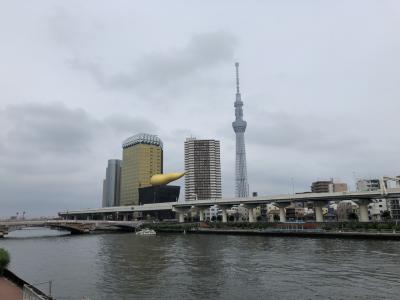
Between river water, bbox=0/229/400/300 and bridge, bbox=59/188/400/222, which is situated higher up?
bridge, bbox=59/188/400/222

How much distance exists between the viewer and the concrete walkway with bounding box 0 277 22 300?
76.8 feet

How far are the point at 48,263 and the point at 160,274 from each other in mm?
20749

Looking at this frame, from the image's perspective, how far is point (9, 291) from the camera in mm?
25281

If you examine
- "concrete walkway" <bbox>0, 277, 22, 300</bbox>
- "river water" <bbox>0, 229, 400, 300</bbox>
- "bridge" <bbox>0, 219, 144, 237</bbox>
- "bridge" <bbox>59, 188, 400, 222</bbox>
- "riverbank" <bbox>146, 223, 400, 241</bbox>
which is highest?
"bridge" <bbox>59, 188, 400, 222</bbox>

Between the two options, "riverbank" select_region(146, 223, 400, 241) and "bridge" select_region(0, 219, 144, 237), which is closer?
"riverbank" select_region(146, 223, 400, 241)

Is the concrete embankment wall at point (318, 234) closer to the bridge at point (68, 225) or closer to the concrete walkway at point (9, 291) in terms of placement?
the bridge at point (68, 225)

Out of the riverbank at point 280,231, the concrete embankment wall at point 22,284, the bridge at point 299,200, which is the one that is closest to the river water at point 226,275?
the concrete embankment wall at point 22,284

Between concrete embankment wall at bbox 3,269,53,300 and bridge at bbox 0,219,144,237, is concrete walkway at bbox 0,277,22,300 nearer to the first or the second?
concrete embankment wall at bbox 3,269,53,300

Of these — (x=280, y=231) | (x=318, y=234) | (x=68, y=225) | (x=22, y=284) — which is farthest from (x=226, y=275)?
(x=68, y=225)

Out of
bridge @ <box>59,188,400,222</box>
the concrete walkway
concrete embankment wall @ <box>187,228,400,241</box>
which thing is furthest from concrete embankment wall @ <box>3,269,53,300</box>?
bridge @ <box>59,188,400,222</box>

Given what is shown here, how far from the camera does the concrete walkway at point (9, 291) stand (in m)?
23.4

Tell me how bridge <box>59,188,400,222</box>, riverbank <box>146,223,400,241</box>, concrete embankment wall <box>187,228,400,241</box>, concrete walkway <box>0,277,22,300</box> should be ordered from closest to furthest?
concrete walkway <box>0,277,22,300</box>
concrete embankment wall <box>187,228,400,241</box>
riverbank <box>146,223,400,241</box>
bridge <box>59,188,400,222</box>

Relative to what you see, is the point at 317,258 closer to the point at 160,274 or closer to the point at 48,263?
the point at 160,274

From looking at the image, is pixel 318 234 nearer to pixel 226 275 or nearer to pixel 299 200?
pixel 299 200
